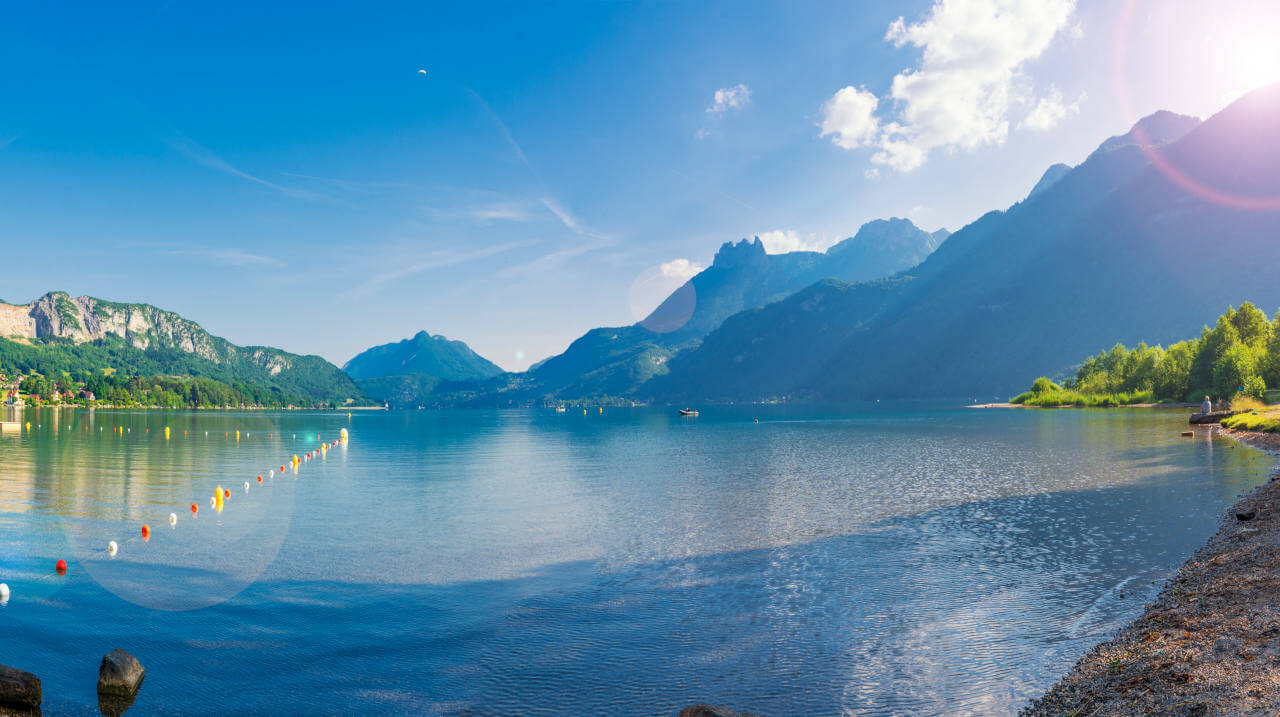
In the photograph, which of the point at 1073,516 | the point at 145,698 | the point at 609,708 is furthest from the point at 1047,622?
the point at 145,698

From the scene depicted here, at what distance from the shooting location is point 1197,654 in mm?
14258

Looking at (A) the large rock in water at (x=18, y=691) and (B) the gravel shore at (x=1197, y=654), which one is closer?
(B) the gravel shore at (x=1197, y=654)

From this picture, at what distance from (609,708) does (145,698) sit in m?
11.9

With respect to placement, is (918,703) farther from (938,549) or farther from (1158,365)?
(1158,365)

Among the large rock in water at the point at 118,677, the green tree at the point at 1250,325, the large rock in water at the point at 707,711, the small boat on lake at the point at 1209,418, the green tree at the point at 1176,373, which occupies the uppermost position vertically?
the green tree at the point at 1250,325

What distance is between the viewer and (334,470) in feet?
234

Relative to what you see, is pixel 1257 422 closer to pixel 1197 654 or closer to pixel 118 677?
pixel 1197 654

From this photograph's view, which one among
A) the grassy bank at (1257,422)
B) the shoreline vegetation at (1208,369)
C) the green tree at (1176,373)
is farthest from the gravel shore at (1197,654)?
the green tree at (1176,373)

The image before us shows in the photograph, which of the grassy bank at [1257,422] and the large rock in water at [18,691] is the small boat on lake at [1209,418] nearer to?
the grassy bank at [1257,422]

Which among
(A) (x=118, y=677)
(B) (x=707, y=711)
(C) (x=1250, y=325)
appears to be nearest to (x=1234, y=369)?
(C) (x=1250, y=325)

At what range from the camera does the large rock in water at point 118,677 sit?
16.3m

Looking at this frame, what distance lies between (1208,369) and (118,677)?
620ft

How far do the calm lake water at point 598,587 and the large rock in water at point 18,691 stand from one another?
466mm

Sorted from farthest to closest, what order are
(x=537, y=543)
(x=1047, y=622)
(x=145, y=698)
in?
(x=537, y=543) < (x=1047, y=622) < (x=145, y=698)
